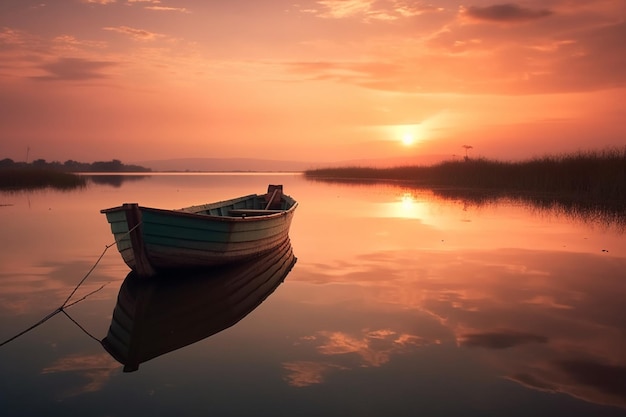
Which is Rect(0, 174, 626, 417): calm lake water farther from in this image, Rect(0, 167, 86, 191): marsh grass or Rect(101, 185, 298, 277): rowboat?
Rect(0, 167, 86, 191): marsh grass

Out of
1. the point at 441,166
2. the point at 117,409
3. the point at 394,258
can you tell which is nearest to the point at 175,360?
the point at 117,409

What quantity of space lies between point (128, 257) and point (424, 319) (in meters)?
5.84

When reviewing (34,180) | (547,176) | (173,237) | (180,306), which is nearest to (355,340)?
(180,306)

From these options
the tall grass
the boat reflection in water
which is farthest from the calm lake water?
the tall grass

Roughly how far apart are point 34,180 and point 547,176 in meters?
41.0

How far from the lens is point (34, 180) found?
145 feet

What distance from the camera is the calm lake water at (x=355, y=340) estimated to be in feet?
16.5

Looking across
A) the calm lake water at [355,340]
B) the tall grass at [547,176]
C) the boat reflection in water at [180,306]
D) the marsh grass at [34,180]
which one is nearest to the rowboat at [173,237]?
the boat reflection in water at [180,306]

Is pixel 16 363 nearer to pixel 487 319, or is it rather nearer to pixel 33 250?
pixel 487 319

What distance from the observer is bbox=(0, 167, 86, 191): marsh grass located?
1673 inches

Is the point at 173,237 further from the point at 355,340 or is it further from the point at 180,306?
the point at 355,340

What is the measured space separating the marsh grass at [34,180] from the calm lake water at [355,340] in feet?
111

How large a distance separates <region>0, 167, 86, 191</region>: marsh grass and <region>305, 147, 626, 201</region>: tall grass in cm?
3371

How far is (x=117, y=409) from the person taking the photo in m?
4.87
